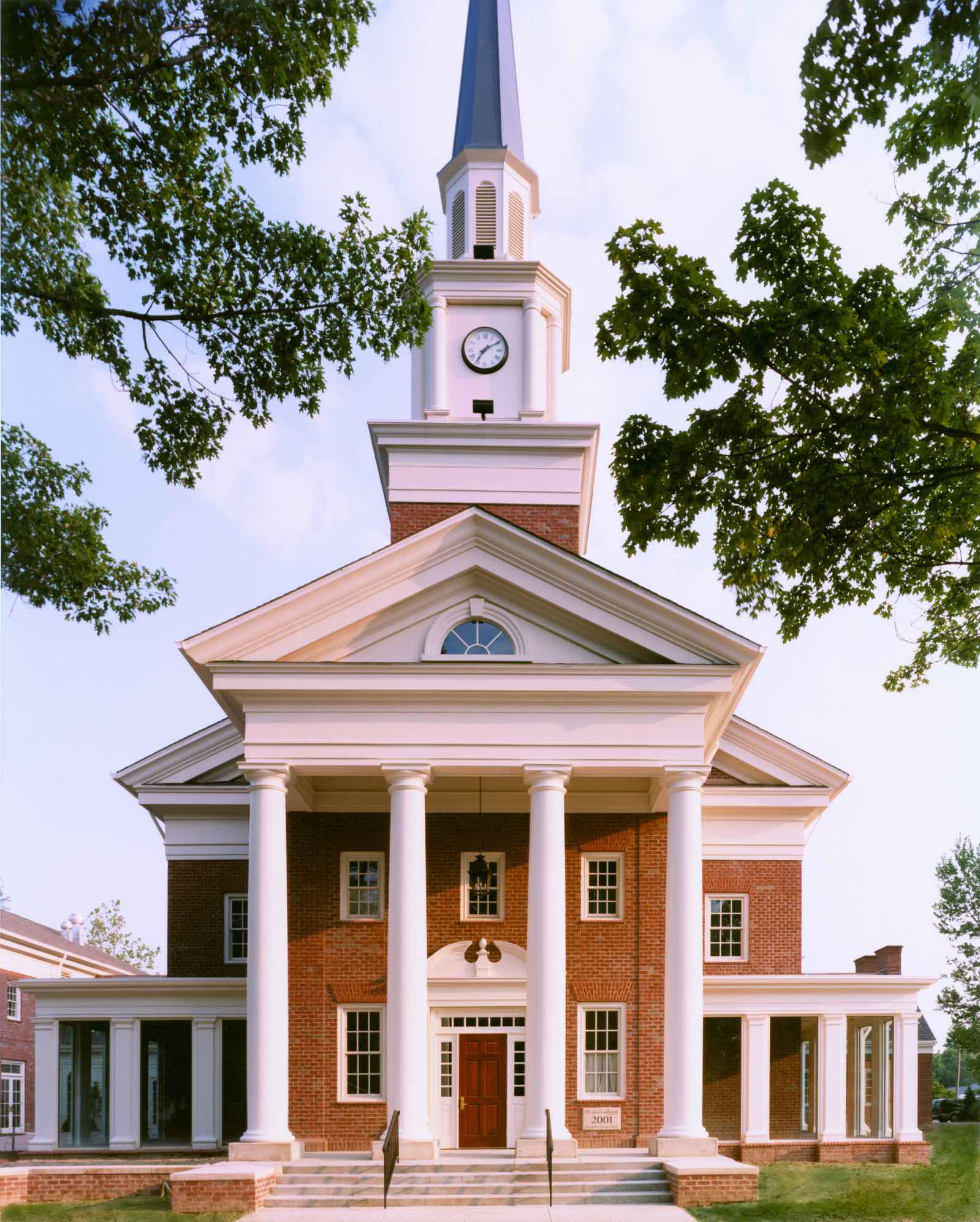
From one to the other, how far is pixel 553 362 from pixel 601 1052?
1416 centimetres

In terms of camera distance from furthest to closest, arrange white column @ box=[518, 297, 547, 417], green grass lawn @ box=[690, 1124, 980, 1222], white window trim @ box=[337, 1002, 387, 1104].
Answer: white column @ box=[518, 297, 547, 417], white window trim @ box=[337, 1002, 387, 1104], green grass lawn @ box=[690, 1124, 980, 1222]

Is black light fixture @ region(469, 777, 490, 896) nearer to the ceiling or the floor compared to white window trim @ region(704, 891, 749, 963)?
nearer to the ceiling

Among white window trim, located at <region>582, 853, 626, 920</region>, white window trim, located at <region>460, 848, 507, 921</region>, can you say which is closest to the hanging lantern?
white window trim, located at <region>460, 848, 507, 921</region>

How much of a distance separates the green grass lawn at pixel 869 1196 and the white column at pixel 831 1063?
3817 mm

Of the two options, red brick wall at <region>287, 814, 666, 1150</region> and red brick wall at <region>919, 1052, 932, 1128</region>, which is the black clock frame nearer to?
red brick wall at <region>287, 814, 666, 1150</region>

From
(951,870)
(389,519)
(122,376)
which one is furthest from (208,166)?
(951,870)

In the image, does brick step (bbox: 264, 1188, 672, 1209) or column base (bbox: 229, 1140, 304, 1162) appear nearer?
brick step (bbox: 264, 1188, 672, 1209)

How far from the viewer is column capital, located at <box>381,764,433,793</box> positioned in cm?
2402

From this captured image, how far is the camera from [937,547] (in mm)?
15375

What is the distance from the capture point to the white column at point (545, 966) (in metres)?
22.9

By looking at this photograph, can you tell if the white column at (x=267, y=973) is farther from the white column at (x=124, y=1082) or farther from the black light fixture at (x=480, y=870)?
the white column at (x=124, y=1082)

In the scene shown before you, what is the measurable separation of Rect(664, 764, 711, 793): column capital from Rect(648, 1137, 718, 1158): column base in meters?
5.39

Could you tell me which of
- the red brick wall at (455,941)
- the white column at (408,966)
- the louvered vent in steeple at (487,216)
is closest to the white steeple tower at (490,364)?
the louvered vent in steeple at (487,216)

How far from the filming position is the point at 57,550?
1559cm
